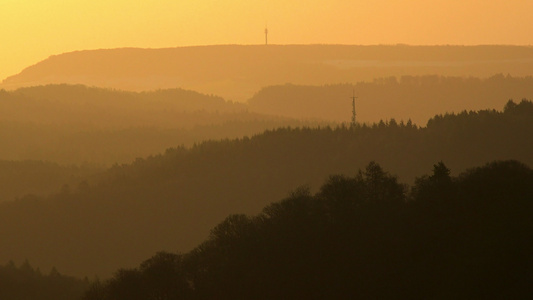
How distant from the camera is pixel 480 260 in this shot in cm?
9931

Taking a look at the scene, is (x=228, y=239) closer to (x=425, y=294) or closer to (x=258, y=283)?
(x=258, y=283)

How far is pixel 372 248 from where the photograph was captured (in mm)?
107688

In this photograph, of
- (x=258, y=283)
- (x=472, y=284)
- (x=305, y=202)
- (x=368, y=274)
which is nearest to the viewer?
(x=472, y=284)

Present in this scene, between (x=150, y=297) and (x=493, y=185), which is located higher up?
(x=493, y=185)

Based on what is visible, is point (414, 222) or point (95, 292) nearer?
point (414, 222)

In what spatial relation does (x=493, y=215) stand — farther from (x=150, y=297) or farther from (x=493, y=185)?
(x=150, y=297)

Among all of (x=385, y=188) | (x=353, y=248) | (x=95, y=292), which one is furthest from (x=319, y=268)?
(x=95, y=292)

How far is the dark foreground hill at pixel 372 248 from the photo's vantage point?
9919 centimetres

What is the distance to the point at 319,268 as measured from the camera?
109m

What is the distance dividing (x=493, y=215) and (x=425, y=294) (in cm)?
1041

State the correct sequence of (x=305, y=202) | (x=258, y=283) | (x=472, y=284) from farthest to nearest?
(x=305, y=202)
(x=258, y=283)
(x=472, y=284)

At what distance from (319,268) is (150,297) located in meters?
12.0

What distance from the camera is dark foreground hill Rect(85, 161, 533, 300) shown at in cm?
9919

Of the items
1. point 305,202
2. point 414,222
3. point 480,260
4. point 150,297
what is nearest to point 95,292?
point 150,297
